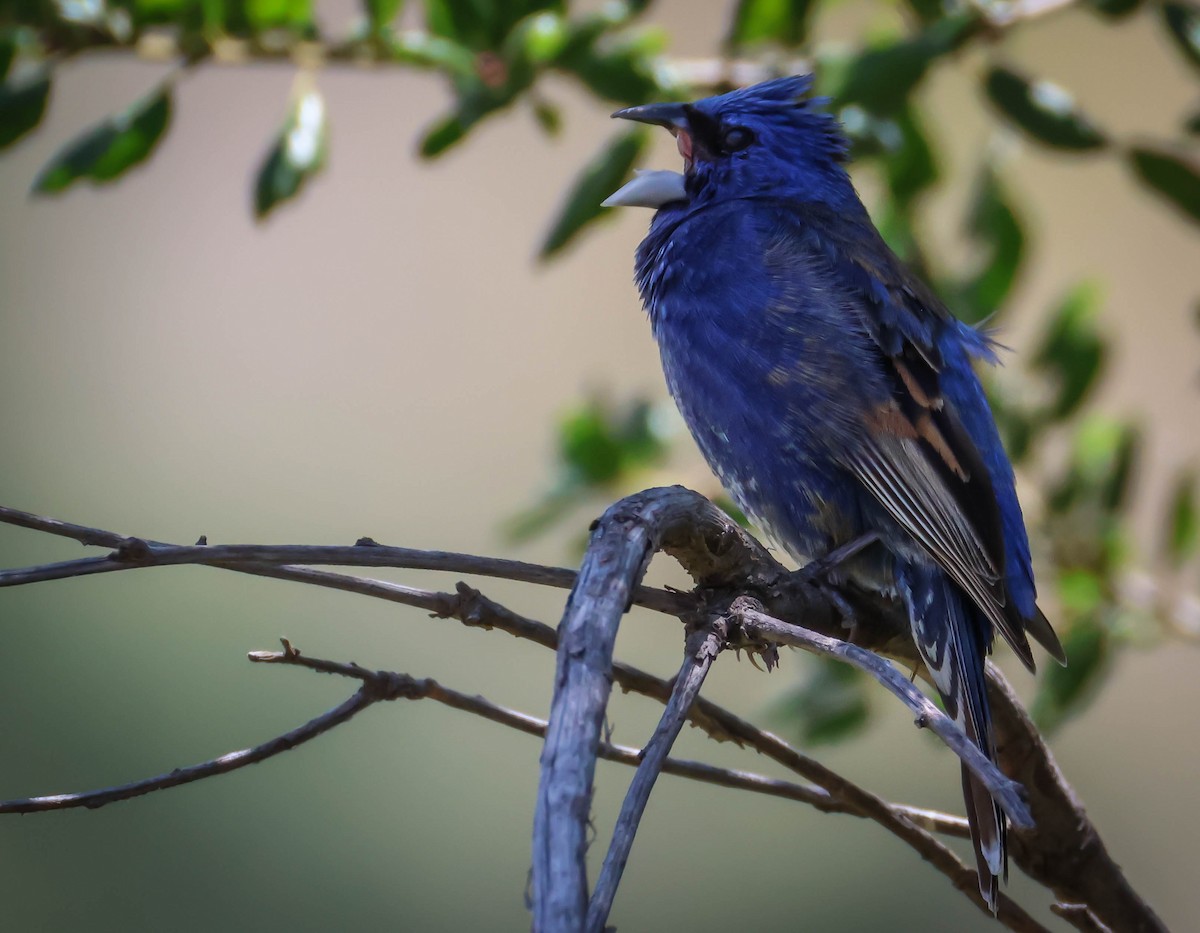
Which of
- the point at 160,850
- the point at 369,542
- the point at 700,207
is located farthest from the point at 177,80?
the point at 160,850

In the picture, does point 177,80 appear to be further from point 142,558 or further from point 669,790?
point 669,790

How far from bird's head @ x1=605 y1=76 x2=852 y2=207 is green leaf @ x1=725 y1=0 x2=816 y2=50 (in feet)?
0.38

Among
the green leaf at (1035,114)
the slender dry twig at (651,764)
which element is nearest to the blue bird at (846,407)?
the green leaf at (1035,114)

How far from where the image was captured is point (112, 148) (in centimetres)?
264

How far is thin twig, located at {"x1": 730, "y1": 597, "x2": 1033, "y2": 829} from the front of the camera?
44.8 inches

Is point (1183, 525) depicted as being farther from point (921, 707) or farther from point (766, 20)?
point (921, 707)

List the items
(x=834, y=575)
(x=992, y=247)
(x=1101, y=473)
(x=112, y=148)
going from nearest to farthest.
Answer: (x=834, y=575), (x=112, y=148), (x=992, y=247), (x=1101, y=473)

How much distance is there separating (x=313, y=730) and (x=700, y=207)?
62.6 inches

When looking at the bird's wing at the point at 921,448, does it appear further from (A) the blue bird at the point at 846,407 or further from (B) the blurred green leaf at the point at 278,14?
(B) the blurred green leaf at the point at 278,14

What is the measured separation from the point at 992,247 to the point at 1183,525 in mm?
792

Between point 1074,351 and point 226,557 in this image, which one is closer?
point 226,557

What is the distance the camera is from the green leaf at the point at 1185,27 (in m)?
2.53

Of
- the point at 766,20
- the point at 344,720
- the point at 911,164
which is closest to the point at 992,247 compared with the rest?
the point at 911,164

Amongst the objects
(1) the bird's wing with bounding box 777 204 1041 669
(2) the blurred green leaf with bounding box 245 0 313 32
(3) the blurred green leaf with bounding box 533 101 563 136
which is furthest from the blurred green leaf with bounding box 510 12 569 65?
(1) the bird's wing with bounding box 777 204 1041 669
